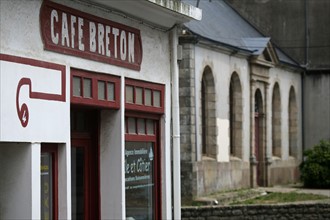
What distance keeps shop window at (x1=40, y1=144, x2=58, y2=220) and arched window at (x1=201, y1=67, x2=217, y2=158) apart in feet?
63.5

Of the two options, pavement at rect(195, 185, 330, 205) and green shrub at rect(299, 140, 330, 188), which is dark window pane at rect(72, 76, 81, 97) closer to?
pavement at rect(195, 185, 330, 205)

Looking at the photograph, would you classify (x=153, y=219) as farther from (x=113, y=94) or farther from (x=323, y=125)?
(x=323, y=125)

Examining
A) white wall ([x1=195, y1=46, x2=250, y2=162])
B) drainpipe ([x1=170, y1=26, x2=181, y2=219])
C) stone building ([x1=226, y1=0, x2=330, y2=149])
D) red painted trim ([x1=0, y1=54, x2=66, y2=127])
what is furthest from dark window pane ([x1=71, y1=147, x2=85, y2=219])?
stone building ([x1=226, y1=0, x2=330, y2=149])

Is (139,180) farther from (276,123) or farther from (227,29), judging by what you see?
(276,123)

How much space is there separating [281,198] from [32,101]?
721 inches

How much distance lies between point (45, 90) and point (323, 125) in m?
31.0

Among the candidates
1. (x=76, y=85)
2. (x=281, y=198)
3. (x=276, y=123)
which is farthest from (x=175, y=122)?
(x=276, y=123)

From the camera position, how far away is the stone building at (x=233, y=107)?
92.2ft

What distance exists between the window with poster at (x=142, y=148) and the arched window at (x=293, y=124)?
86.2 feet

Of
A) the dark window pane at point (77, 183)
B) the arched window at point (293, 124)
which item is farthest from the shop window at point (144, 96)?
the arched window at point (293, 124)

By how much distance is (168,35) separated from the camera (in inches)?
566

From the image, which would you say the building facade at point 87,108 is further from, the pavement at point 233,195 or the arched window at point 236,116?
the arched window at point 236,116

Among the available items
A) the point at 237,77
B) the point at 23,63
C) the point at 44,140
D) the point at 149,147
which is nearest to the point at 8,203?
the point at 44,140

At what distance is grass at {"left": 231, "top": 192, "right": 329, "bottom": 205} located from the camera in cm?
2662
